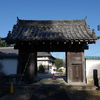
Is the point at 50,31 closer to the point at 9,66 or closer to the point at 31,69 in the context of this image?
the point at 31,69

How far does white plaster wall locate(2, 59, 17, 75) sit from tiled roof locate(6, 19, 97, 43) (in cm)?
194

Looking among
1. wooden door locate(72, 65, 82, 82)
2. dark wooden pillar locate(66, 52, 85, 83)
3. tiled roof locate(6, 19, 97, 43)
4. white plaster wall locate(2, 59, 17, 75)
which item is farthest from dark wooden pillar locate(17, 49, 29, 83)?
wooden door locate(72, 65, 82, 82)

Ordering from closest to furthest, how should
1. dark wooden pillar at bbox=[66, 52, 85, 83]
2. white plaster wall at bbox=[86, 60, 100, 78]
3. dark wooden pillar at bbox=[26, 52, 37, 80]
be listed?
white plaster wall at bbox=[86, 60, 100, 78] < dark wooden pillar at bbox=[66, 52, 85, 83] < dark wooden pillar at bbox=[26, 52, 37, 80]

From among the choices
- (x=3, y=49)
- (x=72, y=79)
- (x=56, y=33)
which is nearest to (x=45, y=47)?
(x=56, y=33)

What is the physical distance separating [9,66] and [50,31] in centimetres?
438

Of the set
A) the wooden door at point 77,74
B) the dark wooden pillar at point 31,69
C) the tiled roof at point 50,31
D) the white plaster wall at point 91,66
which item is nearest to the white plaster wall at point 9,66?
the dark wooden pillar at point 31,69

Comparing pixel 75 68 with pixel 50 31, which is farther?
pixel 50 31

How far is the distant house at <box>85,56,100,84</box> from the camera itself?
28.5 ft

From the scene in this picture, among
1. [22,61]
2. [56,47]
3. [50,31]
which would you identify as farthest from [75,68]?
→ [22,61]

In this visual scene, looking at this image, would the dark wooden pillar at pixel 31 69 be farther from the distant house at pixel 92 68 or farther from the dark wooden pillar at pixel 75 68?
the distant house at pixel 92 68

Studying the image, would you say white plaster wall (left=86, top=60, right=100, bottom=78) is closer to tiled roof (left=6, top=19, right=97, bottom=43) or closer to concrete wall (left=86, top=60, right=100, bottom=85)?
concrete wall (left=86, top=60, right=100, bottom=85)

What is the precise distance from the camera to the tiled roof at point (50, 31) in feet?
26.9

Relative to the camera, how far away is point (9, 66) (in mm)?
9234

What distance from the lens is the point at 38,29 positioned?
10172 mm
